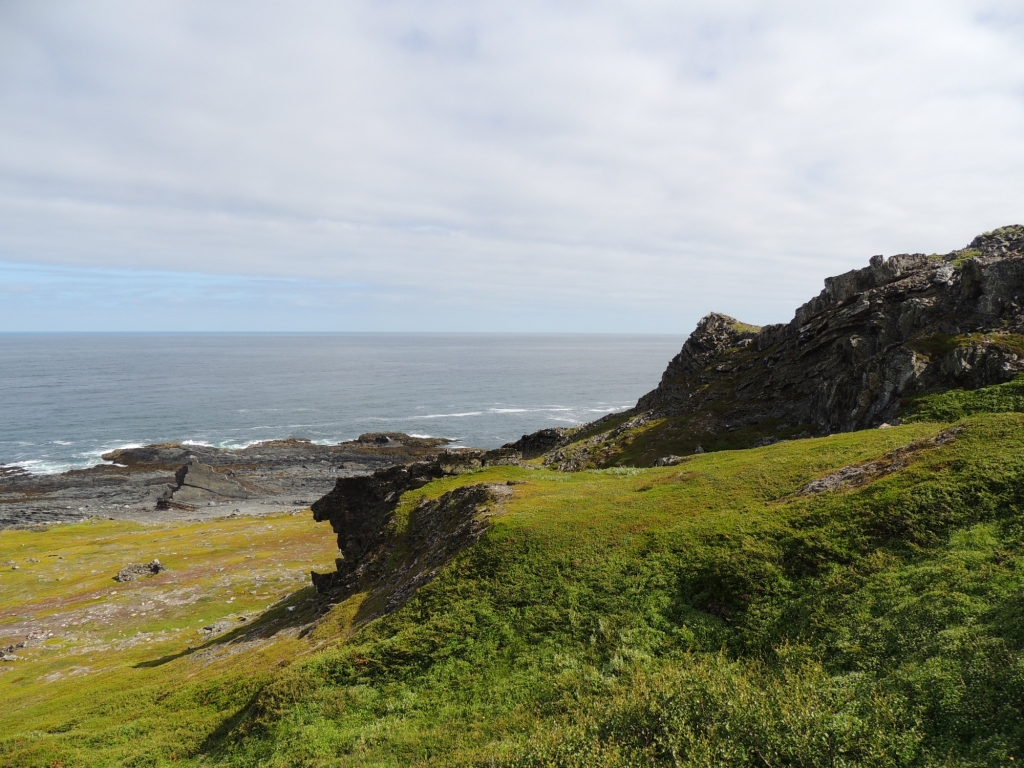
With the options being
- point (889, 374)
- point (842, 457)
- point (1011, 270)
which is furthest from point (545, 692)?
point (1011, 270)

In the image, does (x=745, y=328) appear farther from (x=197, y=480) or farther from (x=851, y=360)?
(x=197, y=480)

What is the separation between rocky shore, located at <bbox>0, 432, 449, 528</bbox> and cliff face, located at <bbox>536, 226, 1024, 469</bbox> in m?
60.8

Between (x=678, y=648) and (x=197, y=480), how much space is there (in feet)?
395

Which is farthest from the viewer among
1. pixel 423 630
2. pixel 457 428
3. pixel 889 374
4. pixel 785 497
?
pixel 457 428

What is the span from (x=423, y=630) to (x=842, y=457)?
79.3ft

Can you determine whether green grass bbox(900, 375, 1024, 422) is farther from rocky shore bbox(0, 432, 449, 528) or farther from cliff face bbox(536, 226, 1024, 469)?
rocky shore bbox(0, 432, 449, 528)

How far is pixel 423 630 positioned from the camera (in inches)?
916

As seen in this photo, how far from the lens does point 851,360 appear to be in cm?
5497

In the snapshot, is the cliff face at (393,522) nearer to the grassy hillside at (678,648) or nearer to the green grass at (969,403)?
the grassy hillside at (678,648)

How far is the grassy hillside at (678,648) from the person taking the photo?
13.9 m

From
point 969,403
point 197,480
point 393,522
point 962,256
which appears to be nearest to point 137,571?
point 197,480

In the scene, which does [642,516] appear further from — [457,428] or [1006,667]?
[457,428]

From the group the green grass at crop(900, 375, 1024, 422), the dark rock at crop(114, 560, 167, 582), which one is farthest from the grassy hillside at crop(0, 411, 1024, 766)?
the dark rock at crop(114, 560, 167, 582)

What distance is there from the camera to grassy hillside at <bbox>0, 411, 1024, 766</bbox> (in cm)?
1392
